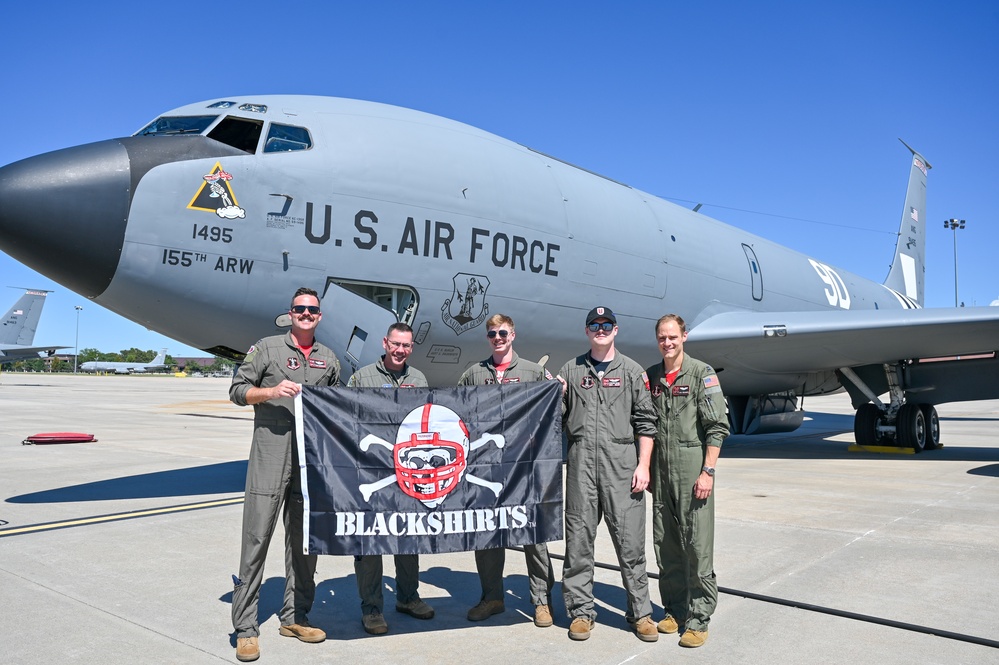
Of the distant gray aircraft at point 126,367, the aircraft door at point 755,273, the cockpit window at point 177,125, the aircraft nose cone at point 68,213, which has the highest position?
the cockpit window at point 177,125

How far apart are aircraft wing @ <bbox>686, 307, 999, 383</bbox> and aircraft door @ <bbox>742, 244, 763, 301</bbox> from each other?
1.03 meters

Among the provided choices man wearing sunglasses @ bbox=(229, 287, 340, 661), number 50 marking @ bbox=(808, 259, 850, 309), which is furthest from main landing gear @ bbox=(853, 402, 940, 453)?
man wearing sunglasses @ bbox=(229, 287, 340, 661)

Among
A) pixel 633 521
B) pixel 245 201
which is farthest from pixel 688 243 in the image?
pixel 633 521

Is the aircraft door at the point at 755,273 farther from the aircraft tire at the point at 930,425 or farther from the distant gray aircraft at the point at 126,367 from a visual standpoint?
the distant gray aircraft at the point at 126,367

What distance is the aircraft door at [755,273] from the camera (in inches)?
529

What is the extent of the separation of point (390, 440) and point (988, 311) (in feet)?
33.6

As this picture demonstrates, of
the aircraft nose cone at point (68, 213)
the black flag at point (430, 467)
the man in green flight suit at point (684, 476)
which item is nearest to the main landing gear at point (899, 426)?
the man in green flight suit at point (684, 476)

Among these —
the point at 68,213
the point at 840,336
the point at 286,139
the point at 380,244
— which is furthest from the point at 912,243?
the point at 68,213

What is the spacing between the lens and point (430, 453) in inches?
173

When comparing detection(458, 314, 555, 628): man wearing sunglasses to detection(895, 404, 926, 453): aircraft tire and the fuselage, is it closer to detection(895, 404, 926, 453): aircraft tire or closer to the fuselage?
the fuselage

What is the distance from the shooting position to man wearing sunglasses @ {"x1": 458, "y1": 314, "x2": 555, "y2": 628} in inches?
171

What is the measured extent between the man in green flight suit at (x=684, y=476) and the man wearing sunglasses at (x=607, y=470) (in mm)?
125

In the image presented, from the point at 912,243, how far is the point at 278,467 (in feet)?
80.0

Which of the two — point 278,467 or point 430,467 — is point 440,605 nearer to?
point 430,467
